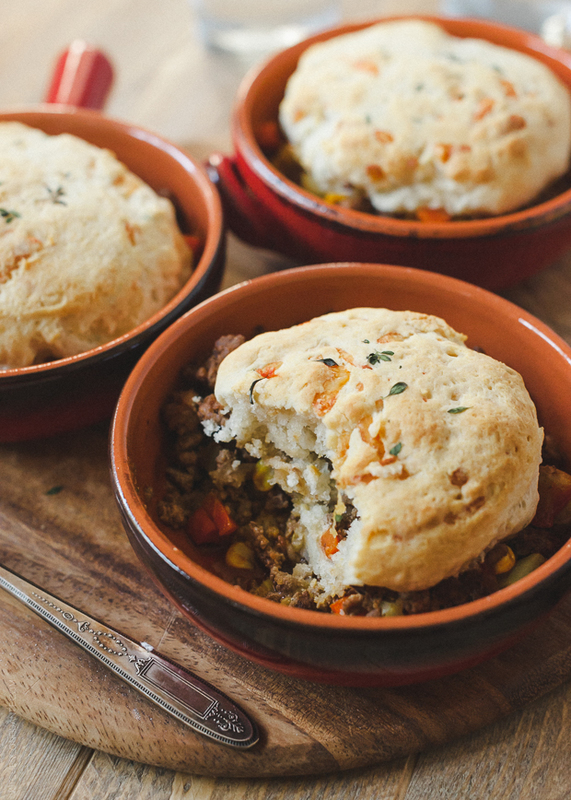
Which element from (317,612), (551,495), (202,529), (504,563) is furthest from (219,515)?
(551,495)

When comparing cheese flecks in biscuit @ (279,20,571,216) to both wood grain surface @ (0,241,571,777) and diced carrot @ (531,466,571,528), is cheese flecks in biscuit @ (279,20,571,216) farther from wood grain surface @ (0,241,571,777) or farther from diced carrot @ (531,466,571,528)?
wood grain surface @ (0,241,571,777)

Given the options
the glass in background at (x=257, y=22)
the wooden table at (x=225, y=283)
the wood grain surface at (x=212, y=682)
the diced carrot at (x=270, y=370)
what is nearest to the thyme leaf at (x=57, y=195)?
the wooden table at (x=225, y=283)

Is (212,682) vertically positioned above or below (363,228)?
below

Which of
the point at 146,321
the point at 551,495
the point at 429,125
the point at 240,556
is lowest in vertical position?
the point at 240,556

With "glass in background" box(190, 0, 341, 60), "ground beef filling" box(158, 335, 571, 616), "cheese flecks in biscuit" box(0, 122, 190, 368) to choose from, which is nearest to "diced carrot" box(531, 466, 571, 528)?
"ground beef filling" box(158, 335, 571, 616)

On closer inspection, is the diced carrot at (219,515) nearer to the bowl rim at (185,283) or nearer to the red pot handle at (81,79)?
the bowl rim at (185,283)

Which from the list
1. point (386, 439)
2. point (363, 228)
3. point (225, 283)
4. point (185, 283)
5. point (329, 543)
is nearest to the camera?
point (386, 439)

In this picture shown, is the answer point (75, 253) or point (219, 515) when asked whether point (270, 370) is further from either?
point (75, 253)
